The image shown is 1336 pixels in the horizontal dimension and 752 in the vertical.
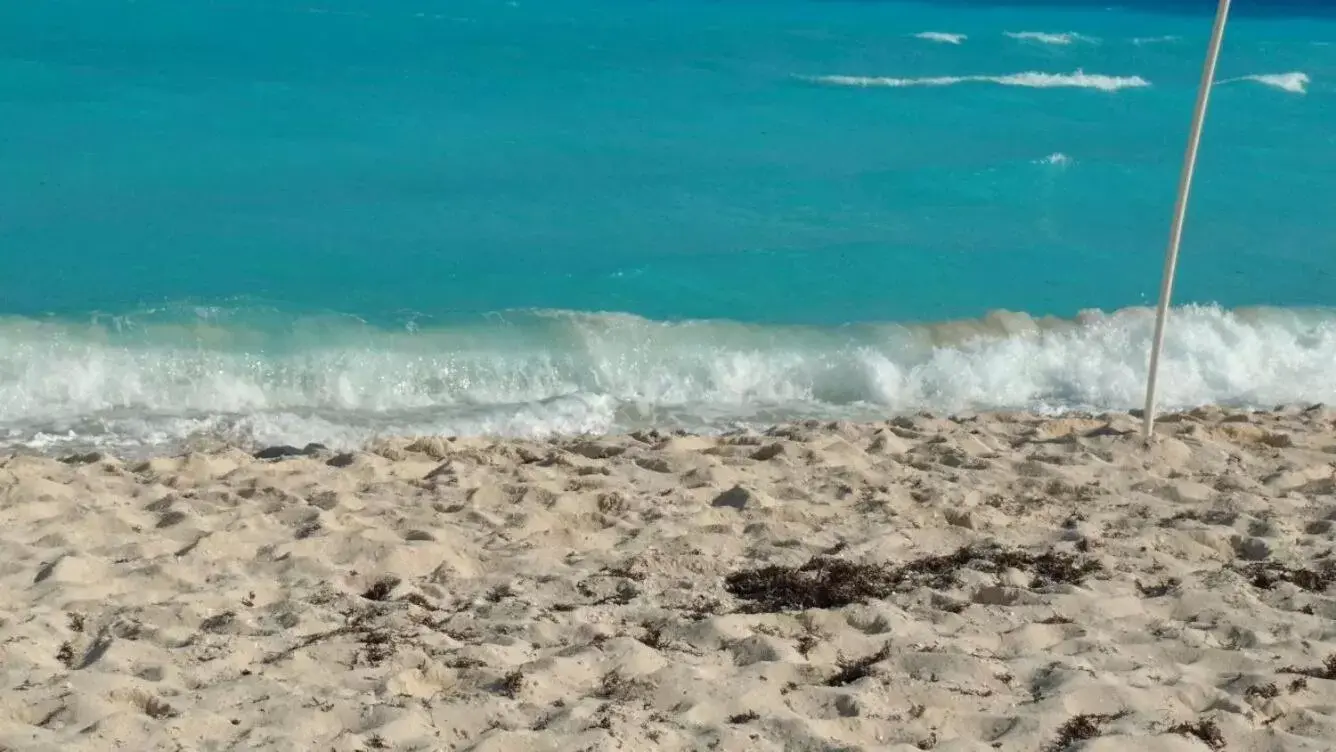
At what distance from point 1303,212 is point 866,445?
10791 millimetres

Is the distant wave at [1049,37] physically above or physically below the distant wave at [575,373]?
above

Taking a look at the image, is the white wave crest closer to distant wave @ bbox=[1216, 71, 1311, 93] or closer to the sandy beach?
distant wave @ bbox=[1216, 71, 1311, 93]

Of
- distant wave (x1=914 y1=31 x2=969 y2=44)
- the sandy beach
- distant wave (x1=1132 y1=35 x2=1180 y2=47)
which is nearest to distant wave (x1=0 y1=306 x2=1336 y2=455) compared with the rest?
the sandy beach

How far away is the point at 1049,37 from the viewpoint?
96.9ft

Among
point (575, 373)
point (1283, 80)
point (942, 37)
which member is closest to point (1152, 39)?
point (942, 37)

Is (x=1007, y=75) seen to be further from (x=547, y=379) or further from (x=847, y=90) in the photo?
(x=547, y=379)

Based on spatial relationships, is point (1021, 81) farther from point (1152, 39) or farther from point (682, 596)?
point (682, 596)

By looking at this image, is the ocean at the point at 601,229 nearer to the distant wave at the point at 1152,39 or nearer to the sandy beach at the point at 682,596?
the sandy beach at the point at 682,596

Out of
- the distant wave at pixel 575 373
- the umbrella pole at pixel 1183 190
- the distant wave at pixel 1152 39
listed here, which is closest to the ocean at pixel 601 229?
A: the distant wave at pixel 575 373

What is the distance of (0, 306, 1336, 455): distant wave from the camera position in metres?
9.45

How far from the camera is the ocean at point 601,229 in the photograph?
10.3m

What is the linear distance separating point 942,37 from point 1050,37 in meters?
2.63

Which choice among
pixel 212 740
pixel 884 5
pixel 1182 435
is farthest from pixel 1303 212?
pixel 884 5

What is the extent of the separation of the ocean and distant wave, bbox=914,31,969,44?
71.0 inches
